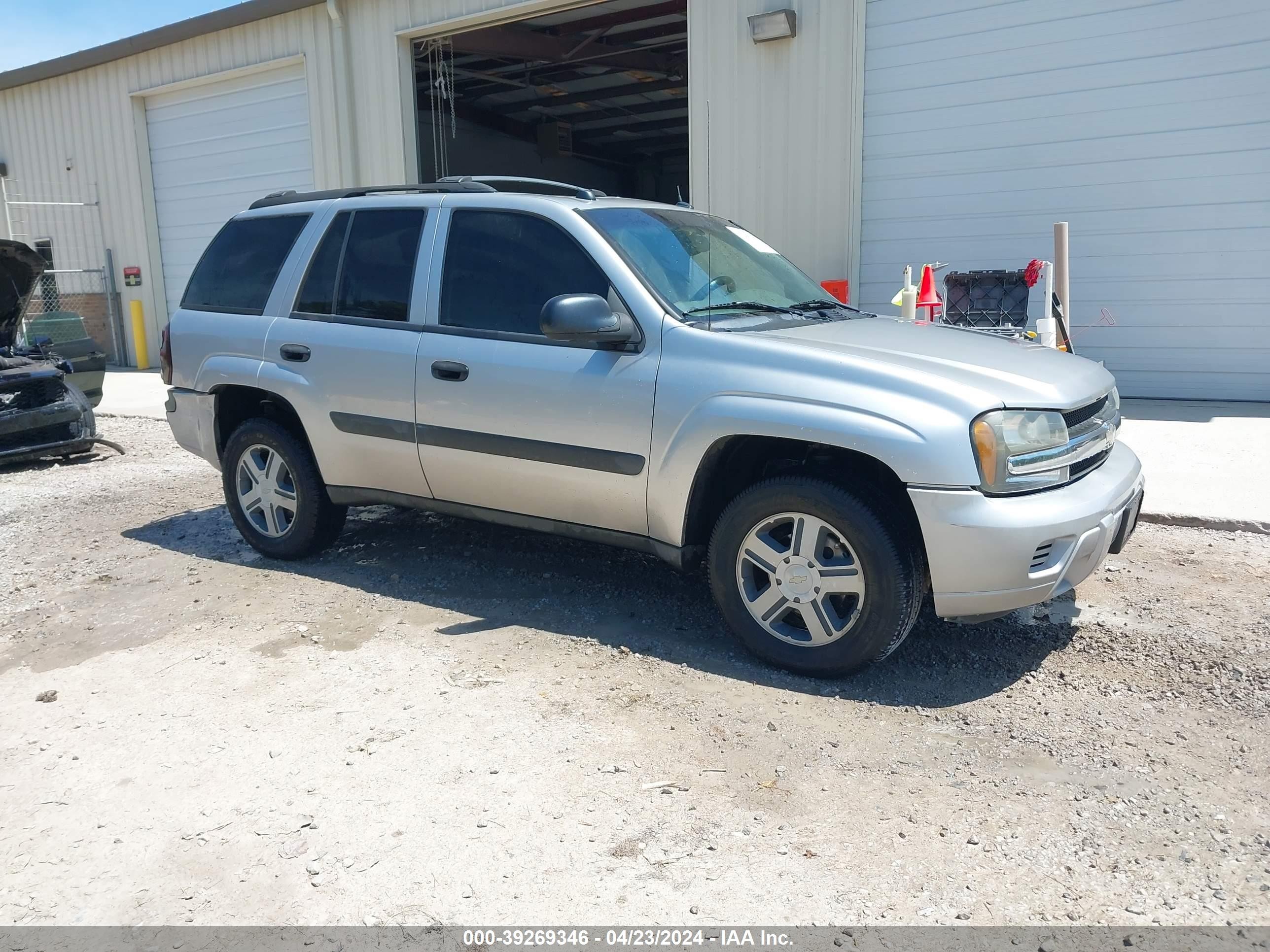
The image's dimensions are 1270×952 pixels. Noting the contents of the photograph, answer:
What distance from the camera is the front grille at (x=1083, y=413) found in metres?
3.67

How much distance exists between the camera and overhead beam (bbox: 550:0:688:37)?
42.1 ft

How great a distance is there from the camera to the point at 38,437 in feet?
26.3

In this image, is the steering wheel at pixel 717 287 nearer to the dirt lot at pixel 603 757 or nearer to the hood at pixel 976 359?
the hood at pixel 976 359

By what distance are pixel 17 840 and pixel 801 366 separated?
116 inches

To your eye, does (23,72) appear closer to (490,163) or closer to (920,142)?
(490,163)

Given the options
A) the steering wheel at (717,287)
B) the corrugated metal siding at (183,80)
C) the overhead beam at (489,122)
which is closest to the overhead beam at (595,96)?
the overhead beam at (489,122)

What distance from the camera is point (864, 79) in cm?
987

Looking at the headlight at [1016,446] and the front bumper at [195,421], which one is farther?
the front bumper at [195,421]

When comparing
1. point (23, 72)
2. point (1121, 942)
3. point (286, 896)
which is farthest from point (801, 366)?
point (23, 72)

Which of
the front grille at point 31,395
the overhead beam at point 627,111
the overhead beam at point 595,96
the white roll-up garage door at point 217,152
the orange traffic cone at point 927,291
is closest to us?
the orange traffic cone at point 927,291

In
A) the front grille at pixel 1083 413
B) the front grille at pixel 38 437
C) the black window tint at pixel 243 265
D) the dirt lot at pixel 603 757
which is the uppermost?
the black window tint at pixel 243 265

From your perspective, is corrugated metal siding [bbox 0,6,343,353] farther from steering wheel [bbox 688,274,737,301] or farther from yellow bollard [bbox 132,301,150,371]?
steering wheel [bbox 688,274,737,301]

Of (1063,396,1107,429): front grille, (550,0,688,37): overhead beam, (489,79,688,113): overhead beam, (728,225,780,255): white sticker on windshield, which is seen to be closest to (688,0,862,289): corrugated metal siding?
(550,0,688,37): overhead beam

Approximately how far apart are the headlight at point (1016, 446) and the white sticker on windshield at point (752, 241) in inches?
76.2
